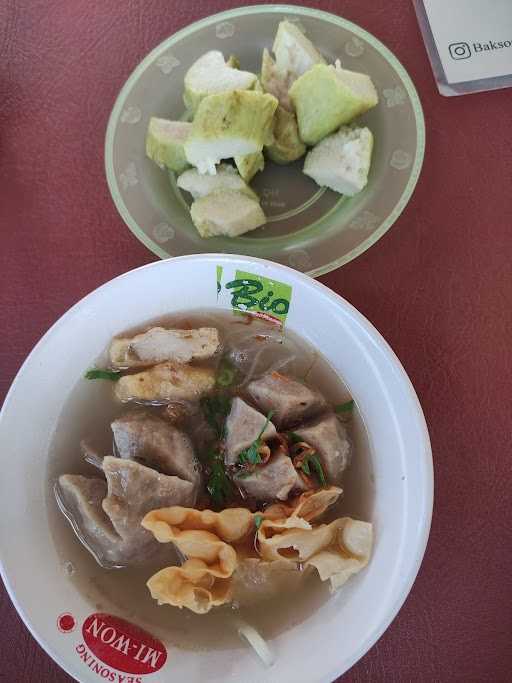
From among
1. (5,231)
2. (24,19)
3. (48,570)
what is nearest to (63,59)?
(24,19)

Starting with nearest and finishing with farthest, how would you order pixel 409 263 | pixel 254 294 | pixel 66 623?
pixel 66 623, pixel 254 294, pixel 409 263

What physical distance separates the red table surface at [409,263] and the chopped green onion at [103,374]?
0.20m

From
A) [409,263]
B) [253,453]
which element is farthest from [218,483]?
[409,263]

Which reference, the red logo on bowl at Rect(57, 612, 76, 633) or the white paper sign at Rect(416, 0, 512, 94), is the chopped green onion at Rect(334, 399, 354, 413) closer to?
the red logo on bowl at Rect(57, 612, 76, 633)

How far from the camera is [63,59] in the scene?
4.39ft

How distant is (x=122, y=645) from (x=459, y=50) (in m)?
1.32

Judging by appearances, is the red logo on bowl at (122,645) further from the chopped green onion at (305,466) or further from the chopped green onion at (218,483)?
the chopped green onion at (305,466)

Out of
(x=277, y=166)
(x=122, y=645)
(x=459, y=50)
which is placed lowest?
(x=122, y=645)

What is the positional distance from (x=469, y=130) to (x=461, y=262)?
0.30 m

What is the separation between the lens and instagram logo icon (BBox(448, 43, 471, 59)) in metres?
1.24

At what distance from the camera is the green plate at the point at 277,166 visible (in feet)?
3.74

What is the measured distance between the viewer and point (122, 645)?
0.84 metres

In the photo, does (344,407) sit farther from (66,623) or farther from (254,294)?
(66,623)

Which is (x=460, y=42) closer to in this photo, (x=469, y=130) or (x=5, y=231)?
(x=469, y=130)
